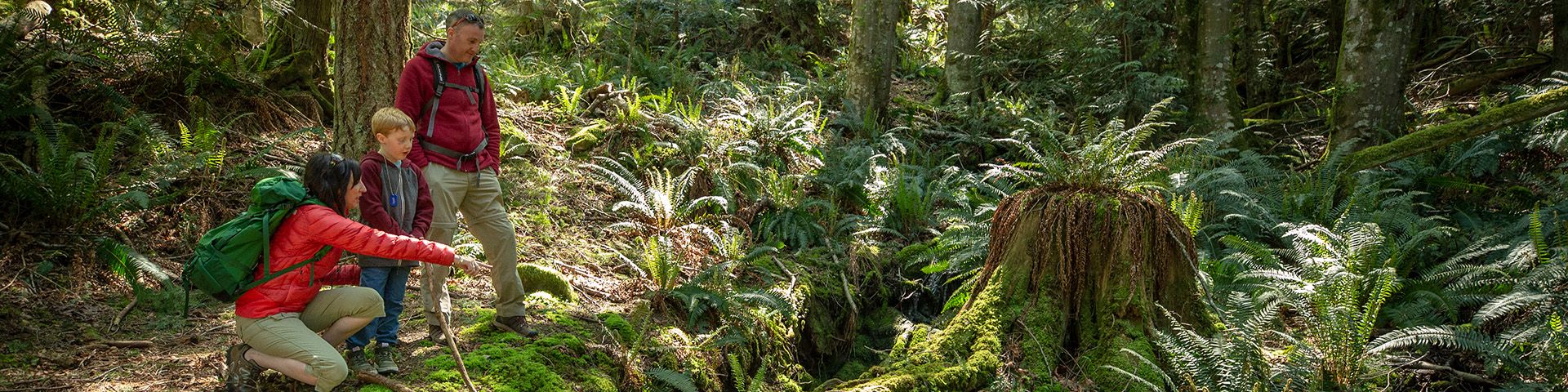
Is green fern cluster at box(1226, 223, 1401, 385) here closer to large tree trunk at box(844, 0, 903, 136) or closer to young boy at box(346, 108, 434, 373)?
young boy at box(346, 108, 434, 373)

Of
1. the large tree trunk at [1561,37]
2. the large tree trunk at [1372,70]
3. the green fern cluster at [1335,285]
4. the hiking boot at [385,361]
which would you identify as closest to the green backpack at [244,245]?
the hiking boot at [385,361]

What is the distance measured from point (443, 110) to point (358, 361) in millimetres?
1292

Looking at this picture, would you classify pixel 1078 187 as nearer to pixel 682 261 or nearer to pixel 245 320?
pixel 682 261

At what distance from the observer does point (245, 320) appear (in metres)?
3.02

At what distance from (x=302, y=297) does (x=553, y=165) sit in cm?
418

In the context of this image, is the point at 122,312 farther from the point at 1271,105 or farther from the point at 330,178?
the point at 1271,105

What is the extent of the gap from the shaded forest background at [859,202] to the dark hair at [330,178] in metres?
0.81

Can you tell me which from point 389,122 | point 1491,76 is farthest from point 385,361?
point 1491,76

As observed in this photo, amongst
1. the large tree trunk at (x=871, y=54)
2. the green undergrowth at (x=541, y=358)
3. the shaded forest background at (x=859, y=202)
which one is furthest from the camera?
the large tree trunk at (x=871, y=54)

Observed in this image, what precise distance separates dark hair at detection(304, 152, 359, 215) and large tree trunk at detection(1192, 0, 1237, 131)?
9.05m

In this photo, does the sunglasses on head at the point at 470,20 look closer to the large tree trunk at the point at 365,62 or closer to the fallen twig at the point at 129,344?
the large tree trunk at the point at 365,62

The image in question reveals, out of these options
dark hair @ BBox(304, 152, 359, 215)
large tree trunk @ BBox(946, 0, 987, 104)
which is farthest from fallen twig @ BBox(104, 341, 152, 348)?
large tree trunk @ BBox(946, 0, 987, 104)

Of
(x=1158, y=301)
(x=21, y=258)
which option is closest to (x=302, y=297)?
(x=21, y=258)

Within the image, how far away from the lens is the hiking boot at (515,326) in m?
4.16
